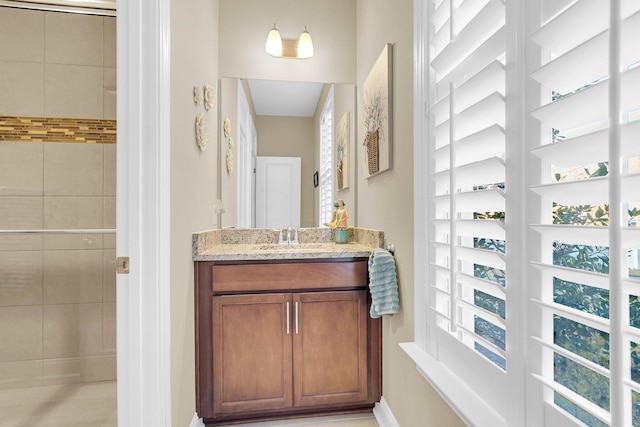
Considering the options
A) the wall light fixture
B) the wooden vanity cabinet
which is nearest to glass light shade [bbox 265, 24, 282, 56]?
the wall light fixture

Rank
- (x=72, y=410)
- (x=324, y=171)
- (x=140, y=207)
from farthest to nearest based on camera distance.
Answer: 1. (x=324, y=171)
2. (x=72, y=410)
3. (x=140, y=207)

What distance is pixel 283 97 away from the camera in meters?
2.44

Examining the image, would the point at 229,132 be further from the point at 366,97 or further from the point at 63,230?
the point at 63,230

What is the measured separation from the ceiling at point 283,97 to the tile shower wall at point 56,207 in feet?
3.41

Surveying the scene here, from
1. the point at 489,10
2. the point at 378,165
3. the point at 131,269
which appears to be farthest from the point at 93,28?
the point at 489,10

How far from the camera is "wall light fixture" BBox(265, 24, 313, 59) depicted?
2.34 metres

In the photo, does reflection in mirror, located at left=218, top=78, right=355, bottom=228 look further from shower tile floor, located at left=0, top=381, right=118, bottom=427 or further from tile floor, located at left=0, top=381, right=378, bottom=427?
shower tile floor, located at left=0, top=381, right=118, bottom=427

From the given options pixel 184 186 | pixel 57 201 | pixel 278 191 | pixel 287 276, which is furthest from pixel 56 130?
pixel 287 276

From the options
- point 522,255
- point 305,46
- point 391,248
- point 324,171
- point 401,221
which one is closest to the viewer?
point 522,255

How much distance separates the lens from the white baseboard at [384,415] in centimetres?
164

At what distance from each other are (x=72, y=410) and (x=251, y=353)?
4.09ft

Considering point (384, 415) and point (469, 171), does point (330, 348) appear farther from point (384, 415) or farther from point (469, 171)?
point (469, 171)

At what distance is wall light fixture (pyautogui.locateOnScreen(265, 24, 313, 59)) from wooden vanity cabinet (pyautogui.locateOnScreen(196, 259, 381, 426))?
5.11ft

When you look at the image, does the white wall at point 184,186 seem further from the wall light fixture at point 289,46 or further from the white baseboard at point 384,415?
the white baseboard at point 384,415
